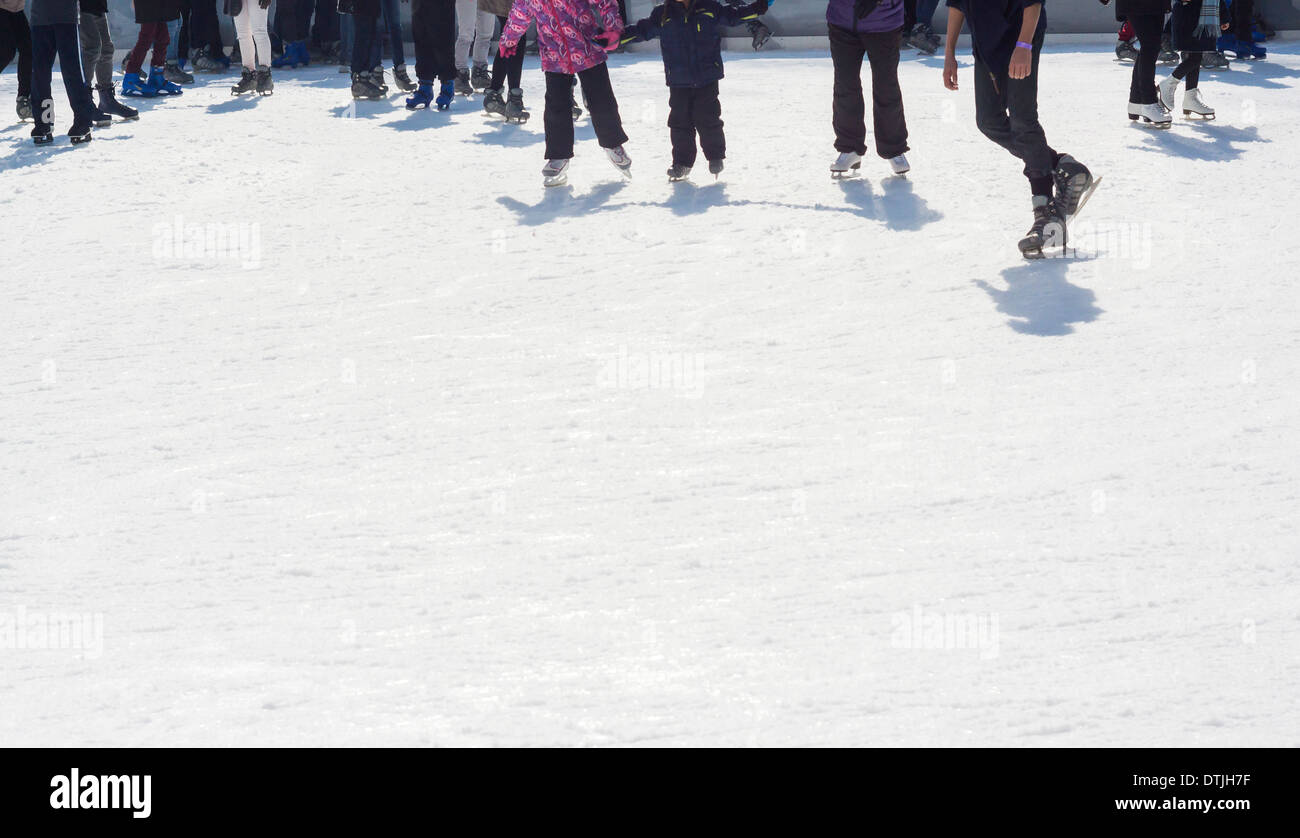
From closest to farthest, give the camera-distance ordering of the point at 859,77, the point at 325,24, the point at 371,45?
1. the point at 859,77
2. the point at 371,45
3. the point at 325,24

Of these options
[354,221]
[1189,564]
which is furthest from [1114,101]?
[1189,564]

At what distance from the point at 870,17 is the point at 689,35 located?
0.96 metres

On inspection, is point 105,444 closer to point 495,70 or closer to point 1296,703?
point 1296,703

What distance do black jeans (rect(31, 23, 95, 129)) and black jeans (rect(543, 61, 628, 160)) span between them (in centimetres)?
326

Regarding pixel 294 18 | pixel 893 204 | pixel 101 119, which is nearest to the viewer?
pixel 893 204

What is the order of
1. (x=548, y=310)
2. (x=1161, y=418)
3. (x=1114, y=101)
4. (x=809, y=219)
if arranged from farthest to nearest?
(x=1114, y=101), (x=809, y=219), (x=548, y=310), (x=1161, y=418)

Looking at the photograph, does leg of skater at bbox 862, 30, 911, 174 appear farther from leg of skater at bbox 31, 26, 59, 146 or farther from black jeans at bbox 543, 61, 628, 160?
leg of skater at bbox 31, 26, 59, 146

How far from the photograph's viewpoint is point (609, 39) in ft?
25.3

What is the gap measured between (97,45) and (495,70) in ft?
8.89

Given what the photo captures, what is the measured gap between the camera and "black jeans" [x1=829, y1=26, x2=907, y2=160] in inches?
294

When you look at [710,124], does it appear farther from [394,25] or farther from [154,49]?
[154,49]

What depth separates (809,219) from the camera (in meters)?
7.00

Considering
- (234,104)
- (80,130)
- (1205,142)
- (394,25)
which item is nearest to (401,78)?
(394,25)

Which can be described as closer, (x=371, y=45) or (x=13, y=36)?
(x=13, y=36)
